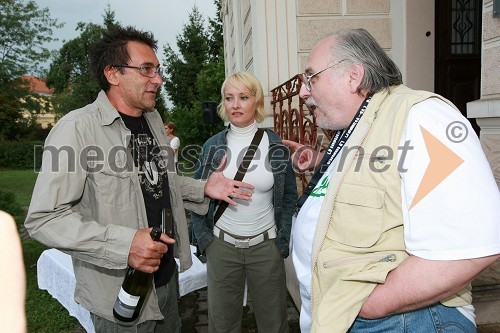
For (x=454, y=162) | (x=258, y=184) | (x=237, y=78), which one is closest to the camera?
(x=454, y=162)

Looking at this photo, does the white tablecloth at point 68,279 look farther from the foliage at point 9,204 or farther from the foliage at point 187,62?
the foliage at point 187,62

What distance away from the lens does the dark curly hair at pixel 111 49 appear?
2.26 meters

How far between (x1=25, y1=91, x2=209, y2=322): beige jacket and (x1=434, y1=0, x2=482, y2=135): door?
5.00m

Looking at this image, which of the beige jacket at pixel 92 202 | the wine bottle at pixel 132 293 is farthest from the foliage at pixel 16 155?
the wine bottle at pixel 132 293

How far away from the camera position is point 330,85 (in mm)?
1623

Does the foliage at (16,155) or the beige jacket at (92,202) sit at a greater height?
the beige jacket at (92,202)

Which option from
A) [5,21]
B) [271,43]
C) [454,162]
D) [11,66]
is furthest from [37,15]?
[454,162]

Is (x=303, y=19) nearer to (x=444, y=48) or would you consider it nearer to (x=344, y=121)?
(x=444, y=48)

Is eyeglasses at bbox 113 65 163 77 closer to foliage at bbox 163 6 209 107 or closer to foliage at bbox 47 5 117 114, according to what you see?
foliage at bbox 163 6 209 107

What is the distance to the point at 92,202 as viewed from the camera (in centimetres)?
203

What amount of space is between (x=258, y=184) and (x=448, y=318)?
1867 millimetres

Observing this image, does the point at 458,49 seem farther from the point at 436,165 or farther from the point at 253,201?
the point at 436,165

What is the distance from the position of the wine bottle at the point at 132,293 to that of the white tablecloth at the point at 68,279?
63.8 inches

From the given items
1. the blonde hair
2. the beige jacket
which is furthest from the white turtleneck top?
the beige jacket
